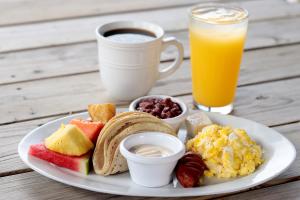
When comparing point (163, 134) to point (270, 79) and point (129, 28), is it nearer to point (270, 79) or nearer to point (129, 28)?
point (129, 28)

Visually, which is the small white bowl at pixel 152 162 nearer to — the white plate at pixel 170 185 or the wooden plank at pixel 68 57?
the white plate at pixel 170 185

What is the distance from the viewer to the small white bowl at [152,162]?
1122 millimetres

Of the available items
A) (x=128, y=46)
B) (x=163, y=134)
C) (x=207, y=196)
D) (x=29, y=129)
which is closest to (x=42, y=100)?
(x=29, y=129)

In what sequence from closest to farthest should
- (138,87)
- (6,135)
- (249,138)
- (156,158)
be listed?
(156,158) → (249,138) → (6,135) → (138,87)

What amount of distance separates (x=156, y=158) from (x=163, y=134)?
0.29ft

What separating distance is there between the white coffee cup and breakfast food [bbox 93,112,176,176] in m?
0.30

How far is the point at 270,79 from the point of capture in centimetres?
170

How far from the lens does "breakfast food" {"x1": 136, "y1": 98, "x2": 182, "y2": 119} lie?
4.35 ft

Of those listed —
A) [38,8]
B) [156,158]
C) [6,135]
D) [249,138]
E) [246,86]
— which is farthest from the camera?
[38,8]

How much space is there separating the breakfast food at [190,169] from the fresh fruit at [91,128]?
0.18 meters

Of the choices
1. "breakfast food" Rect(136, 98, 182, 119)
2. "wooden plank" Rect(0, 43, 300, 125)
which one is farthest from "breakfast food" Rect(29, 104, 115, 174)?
"wooden plank" Rect(0, 43, 300, 125)

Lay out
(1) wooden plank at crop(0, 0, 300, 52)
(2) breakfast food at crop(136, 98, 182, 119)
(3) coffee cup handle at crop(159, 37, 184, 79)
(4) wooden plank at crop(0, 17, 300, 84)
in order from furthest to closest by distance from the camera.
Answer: (1) wooden plank at crop(0, 0, 300, 52) < (4) wooden plank at crop(0, 17, 300, 84) < (3) coffee cup handle at crop(159, 37, 184, 79) < (2) breakfast food at crop(136, 98, 182, 119)

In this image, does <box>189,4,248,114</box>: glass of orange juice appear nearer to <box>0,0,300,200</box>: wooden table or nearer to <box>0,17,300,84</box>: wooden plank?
<box>0,0,300,200</box>: wooden table

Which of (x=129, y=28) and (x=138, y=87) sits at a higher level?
(x=129, y=28)
